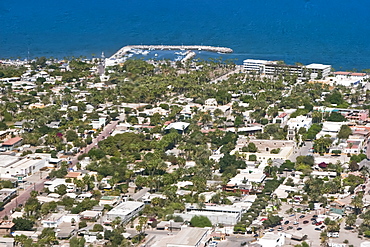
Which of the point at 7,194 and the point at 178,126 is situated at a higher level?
the point at 178,126

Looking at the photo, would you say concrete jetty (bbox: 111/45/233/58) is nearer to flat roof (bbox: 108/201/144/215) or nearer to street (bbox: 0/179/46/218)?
street (bbox: 0/179/46/218)


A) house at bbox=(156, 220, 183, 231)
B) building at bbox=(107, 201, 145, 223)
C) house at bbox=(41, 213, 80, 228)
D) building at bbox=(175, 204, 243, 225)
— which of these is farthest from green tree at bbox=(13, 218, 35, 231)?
building at bbox=(175, 204, 243, 225)

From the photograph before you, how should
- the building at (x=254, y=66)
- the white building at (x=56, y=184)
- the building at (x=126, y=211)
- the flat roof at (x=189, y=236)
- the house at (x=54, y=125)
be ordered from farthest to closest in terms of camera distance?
the building at (x=254, y=66)
the house at (x=54, y=125)
the white building at (x=56, y=184)
the building at (x=126, y=211)
the flat roof at (x=189, y=236)

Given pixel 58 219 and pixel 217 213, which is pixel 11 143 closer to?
pixel 58 219

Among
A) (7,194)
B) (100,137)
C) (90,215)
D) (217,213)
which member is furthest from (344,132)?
(7,194)

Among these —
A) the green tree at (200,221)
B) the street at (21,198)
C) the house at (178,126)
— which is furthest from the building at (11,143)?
the green tree at (200,221)

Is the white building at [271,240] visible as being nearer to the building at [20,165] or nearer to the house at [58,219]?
the house at [58,219]
